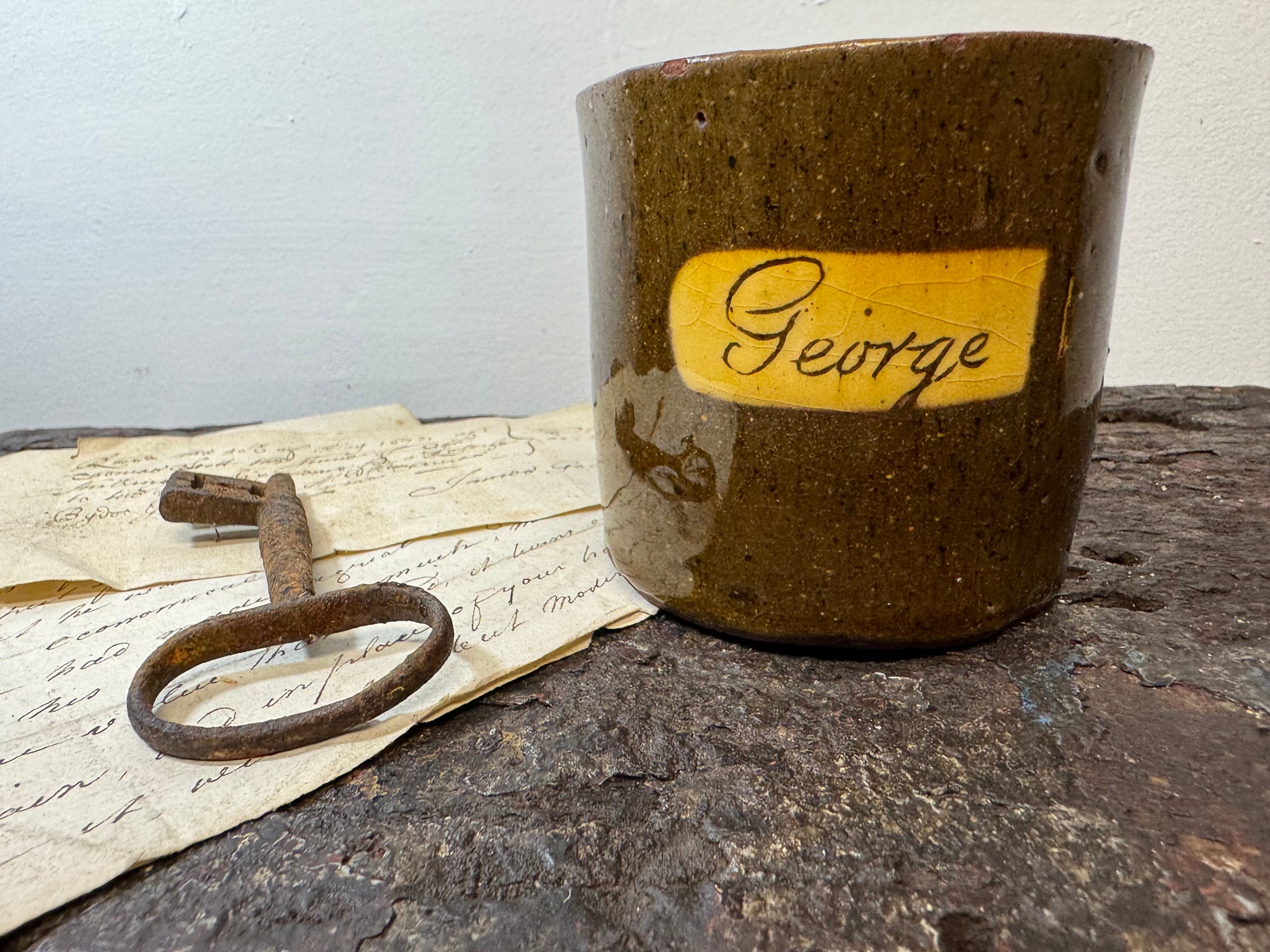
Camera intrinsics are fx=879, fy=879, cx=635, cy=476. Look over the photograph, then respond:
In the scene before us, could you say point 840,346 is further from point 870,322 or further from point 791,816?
point 791,816

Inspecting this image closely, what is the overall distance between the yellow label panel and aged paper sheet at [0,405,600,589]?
0.37 m

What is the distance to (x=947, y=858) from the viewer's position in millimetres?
352

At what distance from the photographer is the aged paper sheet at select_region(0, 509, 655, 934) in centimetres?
38

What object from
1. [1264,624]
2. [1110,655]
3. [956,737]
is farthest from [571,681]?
[1264,624]

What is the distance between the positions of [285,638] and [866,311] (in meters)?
0.36

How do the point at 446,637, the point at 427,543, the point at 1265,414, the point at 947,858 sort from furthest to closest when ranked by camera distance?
the point at 1265,414
the point at 427,543
the point at 446,637
the point at 947,858

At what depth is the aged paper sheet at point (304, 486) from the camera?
0.68 meters

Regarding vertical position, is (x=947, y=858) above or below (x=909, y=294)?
below

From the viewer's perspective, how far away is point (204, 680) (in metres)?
0.49

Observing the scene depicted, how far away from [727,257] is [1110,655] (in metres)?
0.31

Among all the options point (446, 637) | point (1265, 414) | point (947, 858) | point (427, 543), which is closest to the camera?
point (947, 858)

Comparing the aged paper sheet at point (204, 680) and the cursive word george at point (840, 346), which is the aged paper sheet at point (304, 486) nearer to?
the aged paper sheet at point (204, 680)

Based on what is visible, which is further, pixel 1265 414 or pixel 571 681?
pixel 1265 414

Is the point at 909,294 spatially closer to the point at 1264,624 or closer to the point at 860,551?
the point at 860,551
